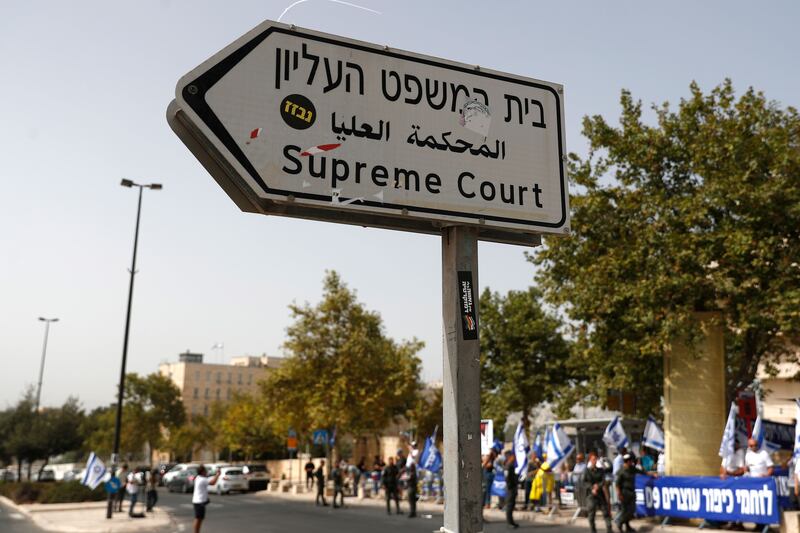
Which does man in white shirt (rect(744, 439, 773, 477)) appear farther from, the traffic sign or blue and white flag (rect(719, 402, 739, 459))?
the traffic sign

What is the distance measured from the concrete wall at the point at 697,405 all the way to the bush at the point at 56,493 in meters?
25.6

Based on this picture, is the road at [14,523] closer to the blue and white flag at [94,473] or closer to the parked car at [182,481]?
the blue and white flag at [94,473]

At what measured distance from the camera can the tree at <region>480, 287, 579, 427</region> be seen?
43.2 metres

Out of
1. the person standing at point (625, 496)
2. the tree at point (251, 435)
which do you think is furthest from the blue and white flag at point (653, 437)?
the tree at point (251, 435)

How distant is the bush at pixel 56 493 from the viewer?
32.9m

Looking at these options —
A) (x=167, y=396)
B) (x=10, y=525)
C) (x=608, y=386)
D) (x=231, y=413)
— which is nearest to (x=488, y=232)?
(x=608, y=386)

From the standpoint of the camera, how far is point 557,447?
22281 millimetres

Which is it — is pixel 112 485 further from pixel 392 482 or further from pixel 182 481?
Result: pixel 182 481

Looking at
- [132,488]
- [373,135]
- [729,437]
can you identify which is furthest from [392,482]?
[373,135]

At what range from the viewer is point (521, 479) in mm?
23594

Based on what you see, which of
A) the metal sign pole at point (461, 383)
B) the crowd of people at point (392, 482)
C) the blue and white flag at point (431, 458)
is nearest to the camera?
the metal sign pole at point (461, 383)

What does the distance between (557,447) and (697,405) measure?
15.3ft

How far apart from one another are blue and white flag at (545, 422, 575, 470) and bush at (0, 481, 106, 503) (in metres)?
21.9

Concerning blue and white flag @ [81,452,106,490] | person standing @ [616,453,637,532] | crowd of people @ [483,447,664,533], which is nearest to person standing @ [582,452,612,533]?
crowd of people @ [483,447,664,533]
